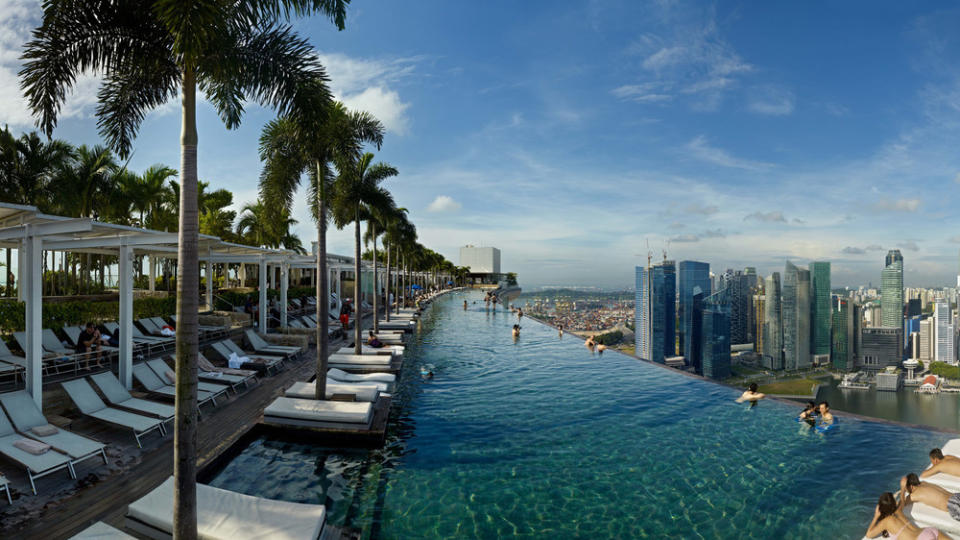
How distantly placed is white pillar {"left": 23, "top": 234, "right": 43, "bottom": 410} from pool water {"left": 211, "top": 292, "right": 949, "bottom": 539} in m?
3.08

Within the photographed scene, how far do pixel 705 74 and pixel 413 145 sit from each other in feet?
46.7

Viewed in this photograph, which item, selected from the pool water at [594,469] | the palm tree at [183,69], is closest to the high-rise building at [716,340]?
the pool water at [594,469]

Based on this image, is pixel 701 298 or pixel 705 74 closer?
pixel 705 74

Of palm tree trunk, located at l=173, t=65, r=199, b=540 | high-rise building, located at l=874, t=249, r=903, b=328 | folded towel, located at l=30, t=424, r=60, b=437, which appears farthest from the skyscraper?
folded towel, located at l=30, t=424, r=60, b=437

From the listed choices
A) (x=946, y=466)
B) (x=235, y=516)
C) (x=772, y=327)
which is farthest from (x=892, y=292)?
(x=235, y=516)

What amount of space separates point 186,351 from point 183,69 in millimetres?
2355

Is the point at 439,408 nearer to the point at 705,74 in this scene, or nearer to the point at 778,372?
the point at 705,74

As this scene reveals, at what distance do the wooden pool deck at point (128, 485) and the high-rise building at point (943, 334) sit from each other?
147 feet

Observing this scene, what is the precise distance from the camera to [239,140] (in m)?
6.84

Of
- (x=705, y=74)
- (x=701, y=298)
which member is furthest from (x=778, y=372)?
(x=705, y=74)

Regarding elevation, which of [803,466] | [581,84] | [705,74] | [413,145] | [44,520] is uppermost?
[705,74]

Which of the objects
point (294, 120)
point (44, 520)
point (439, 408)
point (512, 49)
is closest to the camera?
point (44, 520)

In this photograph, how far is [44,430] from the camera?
5.44 meters

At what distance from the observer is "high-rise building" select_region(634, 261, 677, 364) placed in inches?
1863
